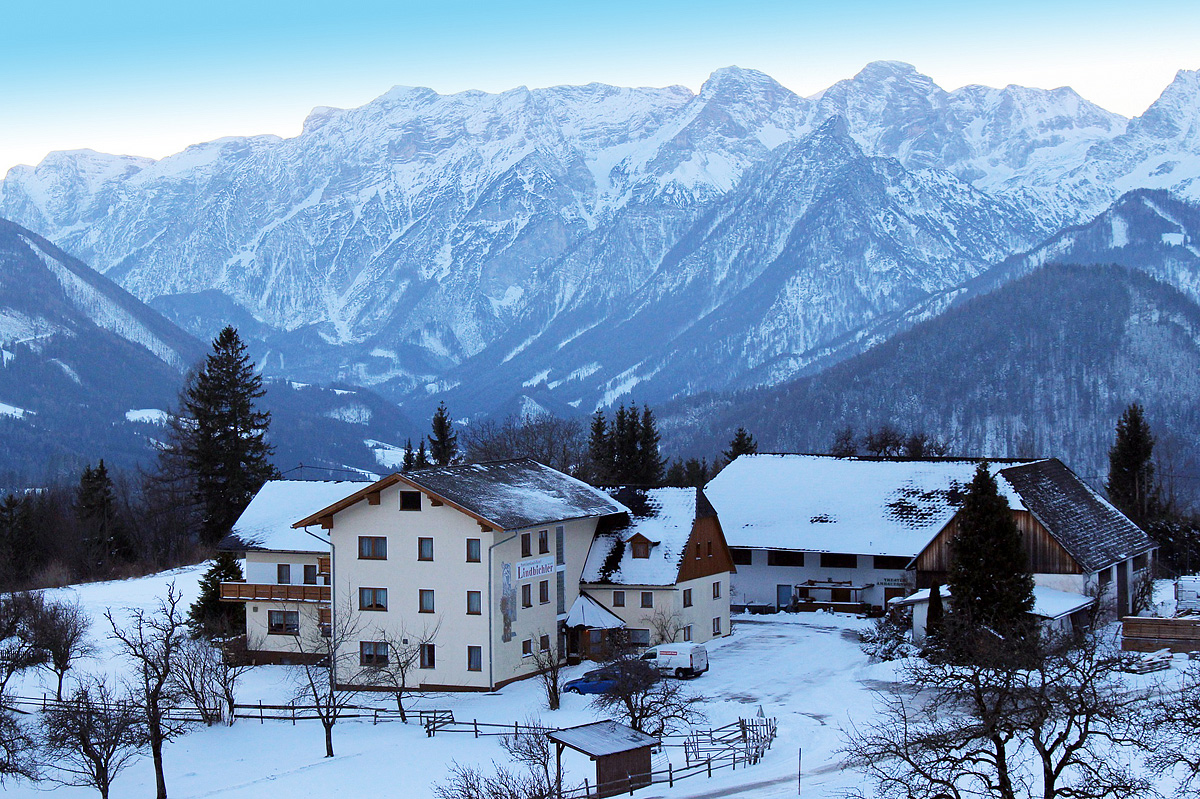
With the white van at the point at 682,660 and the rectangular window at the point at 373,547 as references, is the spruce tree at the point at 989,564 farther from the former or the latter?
the rectangular window at the point at 373,547

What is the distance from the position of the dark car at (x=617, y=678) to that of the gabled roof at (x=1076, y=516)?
25865 millimetres

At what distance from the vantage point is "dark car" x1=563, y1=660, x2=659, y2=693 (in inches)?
2037

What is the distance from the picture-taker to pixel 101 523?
114438 millimetres

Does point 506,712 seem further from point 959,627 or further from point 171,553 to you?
point 171,553

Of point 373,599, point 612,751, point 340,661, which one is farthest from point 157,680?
point 612,751

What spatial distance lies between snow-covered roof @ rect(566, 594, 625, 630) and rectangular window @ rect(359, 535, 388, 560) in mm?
10166

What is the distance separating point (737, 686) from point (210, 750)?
74.0 feet

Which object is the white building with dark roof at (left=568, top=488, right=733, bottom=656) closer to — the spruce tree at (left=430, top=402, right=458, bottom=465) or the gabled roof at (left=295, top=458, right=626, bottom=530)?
the gabled roof at (left=295, top=458, right=626, bottom=530)

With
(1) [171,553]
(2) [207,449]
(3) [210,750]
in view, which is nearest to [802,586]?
(3) [210,750]

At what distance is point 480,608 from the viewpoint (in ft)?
223

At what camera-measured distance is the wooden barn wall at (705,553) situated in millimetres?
75125

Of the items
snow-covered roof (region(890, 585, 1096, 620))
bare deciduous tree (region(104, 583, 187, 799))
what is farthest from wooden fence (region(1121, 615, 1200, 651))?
bare deciduous tree (region(104, 583, 187, 799))

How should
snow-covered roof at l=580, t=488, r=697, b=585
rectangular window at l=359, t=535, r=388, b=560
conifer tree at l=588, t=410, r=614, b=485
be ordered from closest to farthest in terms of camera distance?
rectangular window at l=359, t=535, r=388, b=560 → snow-covered roof at l=580, t=488, r=697, b=585 → conifer tree at l=588, t=410, r=614, b=485

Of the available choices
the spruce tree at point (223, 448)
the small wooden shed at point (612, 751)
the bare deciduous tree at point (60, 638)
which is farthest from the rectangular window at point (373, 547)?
the spruce tree at point (223, 448)
